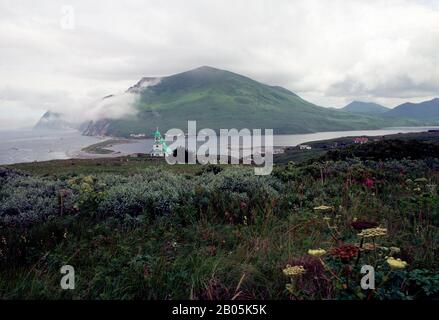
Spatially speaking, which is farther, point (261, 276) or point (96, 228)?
point (96, 228)

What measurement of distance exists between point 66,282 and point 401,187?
28.0 ft

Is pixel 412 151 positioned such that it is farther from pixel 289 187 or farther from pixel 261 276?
pixel 261 276

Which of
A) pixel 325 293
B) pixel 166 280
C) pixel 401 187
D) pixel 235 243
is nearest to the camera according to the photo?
pixel 325 293

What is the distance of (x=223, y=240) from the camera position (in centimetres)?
604

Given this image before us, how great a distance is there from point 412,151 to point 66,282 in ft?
64.0

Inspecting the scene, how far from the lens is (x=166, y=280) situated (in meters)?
4.44

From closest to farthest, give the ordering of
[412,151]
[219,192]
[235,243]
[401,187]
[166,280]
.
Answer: [166,280] < [235,243] < [219,192] < [401,187] < [412,151]

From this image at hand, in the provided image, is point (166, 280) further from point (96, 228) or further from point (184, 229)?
point (96, 228)

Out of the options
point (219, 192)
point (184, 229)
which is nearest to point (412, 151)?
point (219, 192)

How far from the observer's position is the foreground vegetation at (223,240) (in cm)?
419

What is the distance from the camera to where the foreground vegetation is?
4188 mm

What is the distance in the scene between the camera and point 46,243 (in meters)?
6.09

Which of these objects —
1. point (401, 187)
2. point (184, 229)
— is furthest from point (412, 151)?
point (184, 229)
